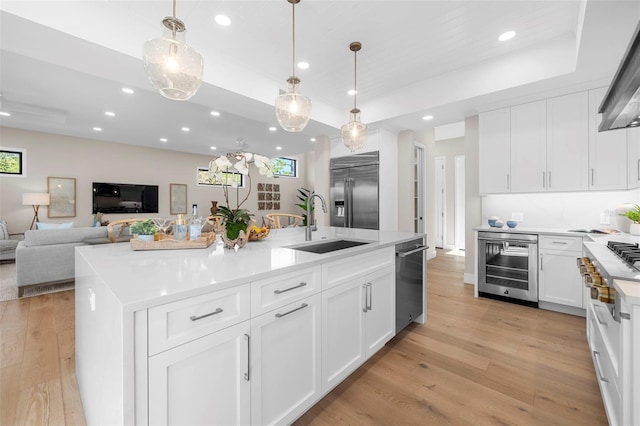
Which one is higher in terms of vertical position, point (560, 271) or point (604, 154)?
point (604, 154)

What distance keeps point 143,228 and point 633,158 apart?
14.9ft

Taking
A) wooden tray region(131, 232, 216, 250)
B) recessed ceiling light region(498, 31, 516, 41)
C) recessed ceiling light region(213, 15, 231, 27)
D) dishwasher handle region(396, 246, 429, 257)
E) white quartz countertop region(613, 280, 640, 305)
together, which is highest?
recessed ceiling light region(498, 31, 516, 41)

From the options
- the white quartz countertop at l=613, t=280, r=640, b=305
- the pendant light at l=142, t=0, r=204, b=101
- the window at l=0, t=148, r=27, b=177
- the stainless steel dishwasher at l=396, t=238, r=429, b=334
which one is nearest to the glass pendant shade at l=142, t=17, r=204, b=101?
the pendant light at l=142, t=0, r=204, b=101

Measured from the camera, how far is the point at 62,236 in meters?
3.78

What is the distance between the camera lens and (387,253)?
2.09 meters

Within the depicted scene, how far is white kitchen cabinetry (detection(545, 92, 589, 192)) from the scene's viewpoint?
296 cm

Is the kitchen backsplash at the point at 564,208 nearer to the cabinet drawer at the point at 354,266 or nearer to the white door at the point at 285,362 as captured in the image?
the cabinet drawer at the point at 354,266

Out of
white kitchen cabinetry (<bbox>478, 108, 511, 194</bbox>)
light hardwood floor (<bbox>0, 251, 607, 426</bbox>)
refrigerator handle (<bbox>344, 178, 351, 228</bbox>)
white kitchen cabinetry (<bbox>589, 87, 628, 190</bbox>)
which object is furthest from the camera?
refrigerator handle (<bbox>344, 178, 351, 228</bbox>)

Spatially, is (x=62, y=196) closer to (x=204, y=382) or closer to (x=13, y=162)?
(x=13, y=162)

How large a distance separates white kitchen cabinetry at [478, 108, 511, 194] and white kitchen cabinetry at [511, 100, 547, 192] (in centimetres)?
6

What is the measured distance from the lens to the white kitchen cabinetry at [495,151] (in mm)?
3445

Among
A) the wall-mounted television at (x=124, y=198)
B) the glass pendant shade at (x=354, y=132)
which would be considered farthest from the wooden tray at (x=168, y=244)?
the wall-mounted television at (x=124, y=198)

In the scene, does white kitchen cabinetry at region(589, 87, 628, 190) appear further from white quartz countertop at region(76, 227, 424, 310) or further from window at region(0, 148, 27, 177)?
window at region(0, 148, 27, 177)

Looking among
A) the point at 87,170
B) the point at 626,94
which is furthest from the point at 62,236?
the point at 626,94
